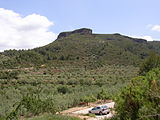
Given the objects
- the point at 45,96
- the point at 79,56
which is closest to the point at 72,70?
the point at 79,56

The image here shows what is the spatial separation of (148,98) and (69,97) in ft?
78.3

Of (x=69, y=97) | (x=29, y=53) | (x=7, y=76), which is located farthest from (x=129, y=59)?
(x=69, y=97)

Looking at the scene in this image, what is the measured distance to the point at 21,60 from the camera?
89.1 metres

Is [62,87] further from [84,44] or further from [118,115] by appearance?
[84,44]

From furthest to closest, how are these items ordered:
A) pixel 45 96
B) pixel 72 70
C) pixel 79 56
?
pixel 79 56
pixel 72 70
pixel 45 96

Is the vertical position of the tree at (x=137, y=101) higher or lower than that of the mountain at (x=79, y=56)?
lower

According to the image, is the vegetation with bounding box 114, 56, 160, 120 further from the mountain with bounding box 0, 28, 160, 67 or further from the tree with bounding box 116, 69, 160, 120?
the mountain with bounding box 0, 28, 160, 67

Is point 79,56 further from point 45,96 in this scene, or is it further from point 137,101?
point 137,101

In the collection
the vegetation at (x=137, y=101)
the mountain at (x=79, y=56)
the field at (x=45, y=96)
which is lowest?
the field at (x=45, y=96)

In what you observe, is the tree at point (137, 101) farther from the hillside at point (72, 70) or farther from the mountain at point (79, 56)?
the mountain at point (79, 56)

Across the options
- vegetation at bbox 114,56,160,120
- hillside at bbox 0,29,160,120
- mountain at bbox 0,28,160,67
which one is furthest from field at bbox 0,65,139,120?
mountain at bbox 0,28,160,67

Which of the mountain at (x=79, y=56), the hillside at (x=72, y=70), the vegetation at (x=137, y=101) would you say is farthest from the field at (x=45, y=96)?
the mountain at (x=79, y=56)

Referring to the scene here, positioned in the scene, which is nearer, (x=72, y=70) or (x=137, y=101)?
(x=137, y=101)

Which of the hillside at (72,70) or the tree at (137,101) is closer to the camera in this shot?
the tree at (137,101)
